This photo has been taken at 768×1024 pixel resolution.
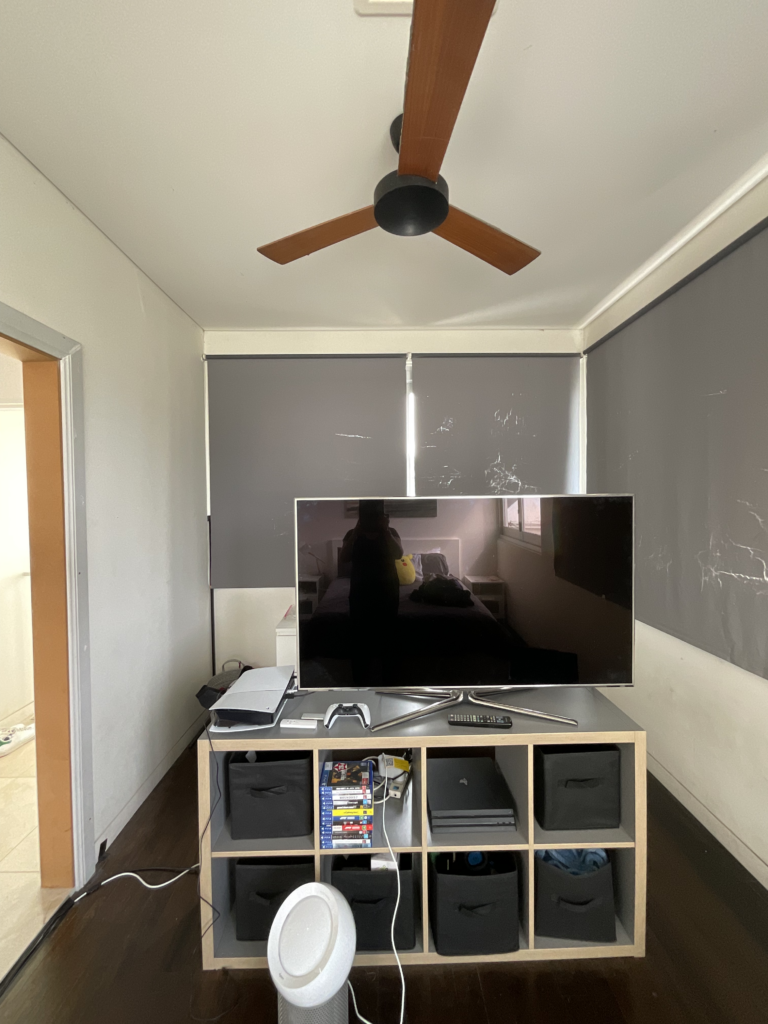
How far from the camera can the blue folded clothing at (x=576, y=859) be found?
54.5 inches

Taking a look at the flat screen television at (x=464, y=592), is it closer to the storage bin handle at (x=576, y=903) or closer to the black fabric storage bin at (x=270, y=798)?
the black fabric storage bin at (x=270, y=798)

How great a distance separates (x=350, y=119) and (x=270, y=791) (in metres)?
1.92

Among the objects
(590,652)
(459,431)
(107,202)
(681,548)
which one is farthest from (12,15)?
(681,548)

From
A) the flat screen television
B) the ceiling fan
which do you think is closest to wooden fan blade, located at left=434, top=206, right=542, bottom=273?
the ceiling fan

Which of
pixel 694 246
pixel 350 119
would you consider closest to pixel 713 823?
pixel 694 246

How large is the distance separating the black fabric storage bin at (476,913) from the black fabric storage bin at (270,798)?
434mm

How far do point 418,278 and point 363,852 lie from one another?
2.27 m

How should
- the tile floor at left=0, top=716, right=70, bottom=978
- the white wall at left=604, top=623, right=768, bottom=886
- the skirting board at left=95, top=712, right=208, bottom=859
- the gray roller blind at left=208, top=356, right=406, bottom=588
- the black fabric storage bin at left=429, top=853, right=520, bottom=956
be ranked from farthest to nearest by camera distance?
the gray roller blind at left=208, top=356, right=406, bottom=588 < the skirting board at left=95, top=712, right=208, bottom=859 < the white wall at left=604, top=623, right=768, bottom=886 < the tile floor at left=0, top=716, right=70, bottom=978 < the black fabric storage bin at left=429, top=853, right=520, bottom=956

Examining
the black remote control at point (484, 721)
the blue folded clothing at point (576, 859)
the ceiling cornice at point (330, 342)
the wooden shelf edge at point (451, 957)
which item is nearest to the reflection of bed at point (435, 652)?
the black remote control at point (484, 721)

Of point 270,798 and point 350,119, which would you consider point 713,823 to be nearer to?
point 270,798

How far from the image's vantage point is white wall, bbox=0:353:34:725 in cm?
273

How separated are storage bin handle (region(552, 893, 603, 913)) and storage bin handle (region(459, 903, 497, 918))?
0.62 feet

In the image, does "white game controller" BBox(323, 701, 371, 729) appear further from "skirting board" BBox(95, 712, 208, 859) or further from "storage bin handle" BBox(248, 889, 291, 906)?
"skirting board" BBox(95, 712, 208, 859)

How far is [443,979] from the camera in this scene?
1.30m
